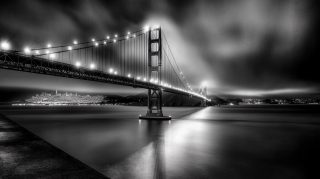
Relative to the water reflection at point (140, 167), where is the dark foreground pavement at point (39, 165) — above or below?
above

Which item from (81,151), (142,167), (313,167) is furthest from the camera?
(81,151)

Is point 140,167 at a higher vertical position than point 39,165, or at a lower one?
lower

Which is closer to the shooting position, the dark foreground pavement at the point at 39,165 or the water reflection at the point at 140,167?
the dark foreground pavement at the point at 39,165

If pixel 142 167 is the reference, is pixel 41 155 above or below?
above

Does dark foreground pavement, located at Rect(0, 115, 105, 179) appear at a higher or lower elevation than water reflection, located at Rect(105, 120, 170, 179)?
higher

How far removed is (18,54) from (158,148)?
17245 mm

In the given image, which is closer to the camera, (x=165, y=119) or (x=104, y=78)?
(x=104, y=78)

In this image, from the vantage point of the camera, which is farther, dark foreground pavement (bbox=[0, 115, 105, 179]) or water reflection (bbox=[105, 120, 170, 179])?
water reflection (bbox=[105, 120, 170, 179])

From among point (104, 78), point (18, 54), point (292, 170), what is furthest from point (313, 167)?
point (104, 78)

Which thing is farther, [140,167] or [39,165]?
[140,167]

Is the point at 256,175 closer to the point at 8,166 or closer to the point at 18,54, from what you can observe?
the point at 8,166

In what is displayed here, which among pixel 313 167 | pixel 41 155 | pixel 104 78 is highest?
pixel 104 78

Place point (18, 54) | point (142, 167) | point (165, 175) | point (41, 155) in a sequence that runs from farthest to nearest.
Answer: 1. point (18, 54)
2. point (142, 167)
3. point (165, 175)
4. point (41, 155)

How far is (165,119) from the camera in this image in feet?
121
